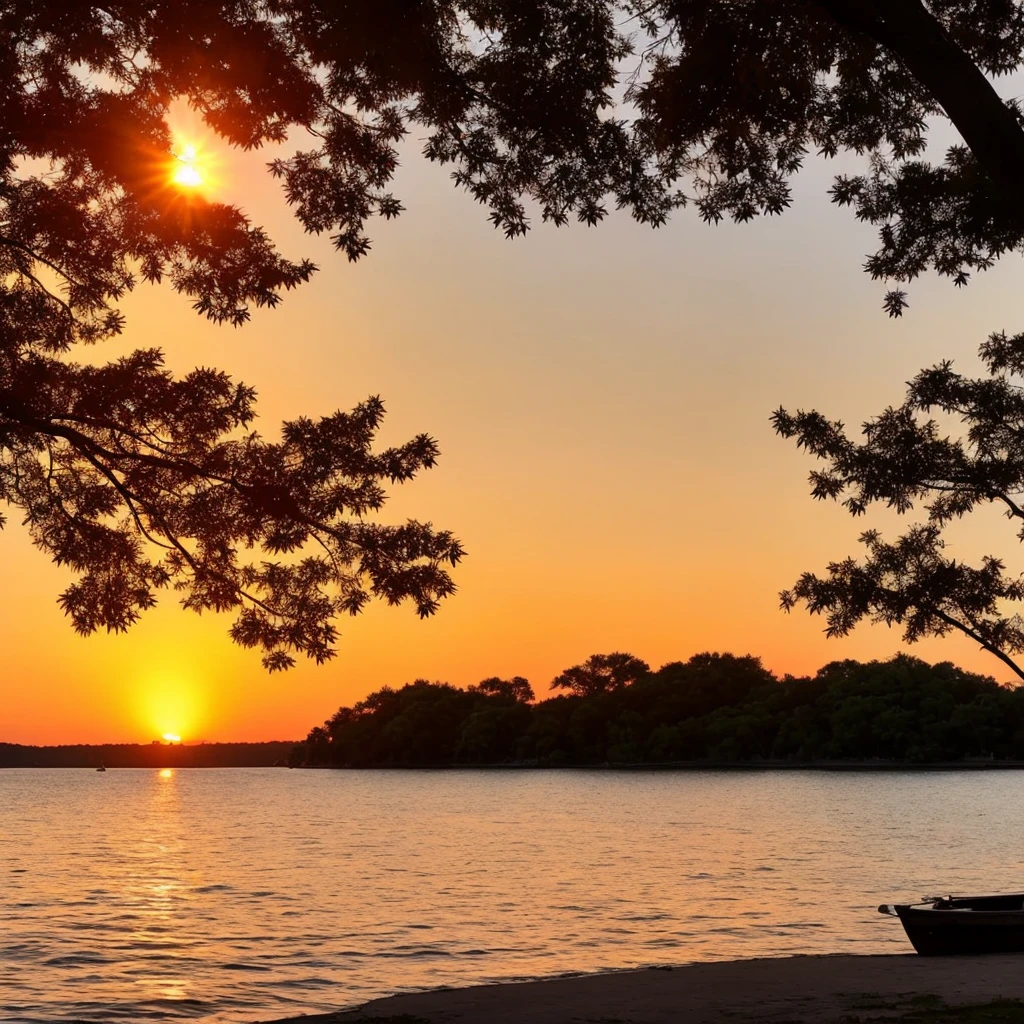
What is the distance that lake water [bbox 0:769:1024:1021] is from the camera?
31453 mm

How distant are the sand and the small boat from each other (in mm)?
456

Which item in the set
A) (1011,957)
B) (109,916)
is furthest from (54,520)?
(109,916)

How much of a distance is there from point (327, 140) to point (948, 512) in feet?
67.3

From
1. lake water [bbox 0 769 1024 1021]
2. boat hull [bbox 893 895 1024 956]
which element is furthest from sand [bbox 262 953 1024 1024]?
lake water [bbox 0 769 1024 1021]

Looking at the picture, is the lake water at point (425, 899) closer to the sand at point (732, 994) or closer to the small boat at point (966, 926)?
the sand at point (732, 994)

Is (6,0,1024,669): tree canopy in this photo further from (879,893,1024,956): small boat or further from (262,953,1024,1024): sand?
(879,893,1024,956): small boat

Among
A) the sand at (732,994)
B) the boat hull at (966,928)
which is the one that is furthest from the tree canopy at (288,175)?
the boat hull at (966,928)

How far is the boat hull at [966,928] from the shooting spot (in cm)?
2417

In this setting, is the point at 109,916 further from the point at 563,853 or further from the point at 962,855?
the point at 962,855

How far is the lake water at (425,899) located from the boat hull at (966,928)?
890 cm

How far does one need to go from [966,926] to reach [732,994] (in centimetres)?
673

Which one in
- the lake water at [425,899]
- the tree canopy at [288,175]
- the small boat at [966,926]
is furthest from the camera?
the lake water at [425,899]

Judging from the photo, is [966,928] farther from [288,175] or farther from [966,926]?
[288,175]

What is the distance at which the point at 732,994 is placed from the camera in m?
20.4
